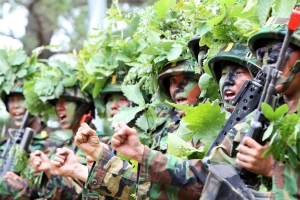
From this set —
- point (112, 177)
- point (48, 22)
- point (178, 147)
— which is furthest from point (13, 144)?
point (48, 22)

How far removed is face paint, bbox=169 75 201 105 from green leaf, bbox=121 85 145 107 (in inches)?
11.6

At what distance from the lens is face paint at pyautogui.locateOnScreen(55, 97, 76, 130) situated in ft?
26.8

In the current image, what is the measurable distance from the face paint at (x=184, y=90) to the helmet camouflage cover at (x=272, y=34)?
57.1 inches

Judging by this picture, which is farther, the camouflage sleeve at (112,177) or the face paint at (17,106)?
the face paint at (17,106)

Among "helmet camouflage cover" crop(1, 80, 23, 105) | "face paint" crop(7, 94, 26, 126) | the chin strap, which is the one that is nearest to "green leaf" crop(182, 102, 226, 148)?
the chin strap

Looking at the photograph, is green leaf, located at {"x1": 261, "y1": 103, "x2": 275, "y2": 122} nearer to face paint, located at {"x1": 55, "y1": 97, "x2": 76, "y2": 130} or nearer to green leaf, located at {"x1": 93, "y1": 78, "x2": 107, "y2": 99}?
green leaf, located at {"x1": 93, "y1": 78, "x2": 107, "y2": 99}

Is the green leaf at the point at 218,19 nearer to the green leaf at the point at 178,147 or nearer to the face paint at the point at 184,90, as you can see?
the green leaf at the point at 178,147

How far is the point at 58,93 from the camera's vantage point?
26.6 ft

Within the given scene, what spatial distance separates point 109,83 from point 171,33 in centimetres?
157

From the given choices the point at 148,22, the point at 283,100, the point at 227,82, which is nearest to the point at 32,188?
the point at 148,22

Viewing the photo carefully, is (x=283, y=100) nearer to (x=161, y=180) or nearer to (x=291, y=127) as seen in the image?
(x=291, y=127)

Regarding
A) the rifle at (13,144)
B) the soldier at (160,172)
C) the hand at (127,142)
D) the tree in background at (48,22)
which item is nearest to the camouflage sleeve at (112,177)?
the soldier at (160,172)

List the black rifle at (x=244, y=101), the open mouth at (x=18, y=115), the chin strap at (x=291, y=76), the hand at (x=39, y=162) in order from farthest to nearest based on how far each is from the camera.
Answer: the open mouth at (x=18, y=115)
the hand at (x=39, y=162)
the black rifle at (x=244, y=101)
the chin strap at (x=291, y=76)

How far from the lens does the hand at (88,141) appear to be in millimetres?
4688
